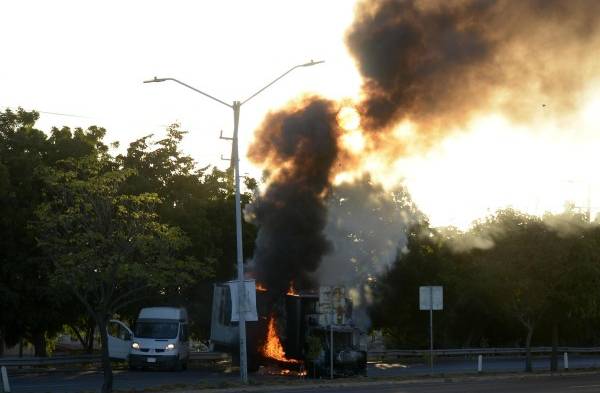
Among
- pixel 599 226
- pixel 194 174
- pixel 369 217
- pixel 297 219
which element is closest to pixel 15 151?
pixel 194 174

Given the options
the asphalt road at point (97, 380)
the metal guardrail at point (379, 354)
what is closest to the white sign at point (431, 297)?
the asphalt road at point (97, 380)

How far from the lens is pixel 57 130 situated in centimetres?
4156

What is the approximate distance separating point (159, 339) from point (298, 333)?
7.40m

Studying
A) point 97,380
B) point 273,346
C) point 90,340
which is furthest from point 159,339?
point 90,340

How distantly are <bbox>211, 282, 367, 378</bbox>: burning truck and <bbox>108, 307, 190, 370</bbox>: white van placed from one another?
2285 mm

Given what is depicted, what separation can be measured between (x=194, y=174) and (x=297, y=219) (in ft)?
27.5

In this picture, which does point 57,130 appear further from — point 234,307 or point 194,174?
point 234,307

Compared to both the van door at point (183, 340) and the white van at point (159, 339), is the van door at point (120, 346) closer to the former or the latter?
the white van at point (159, 339)

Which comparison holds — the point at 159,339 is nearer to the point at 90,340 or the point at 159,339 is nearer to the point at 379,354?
the point at 90,340

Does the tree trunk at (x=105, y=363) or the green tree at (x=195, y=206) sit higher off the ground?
the green tree at (x=195, y=206)

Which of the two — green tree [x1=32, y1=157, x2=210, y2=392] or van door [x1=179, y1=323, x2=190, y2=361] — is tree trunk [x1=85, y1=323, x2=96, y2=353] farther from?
green tree [x1=32, y1=157, x2=210, y2=392]

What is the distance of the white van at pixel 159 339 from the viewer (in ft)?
128

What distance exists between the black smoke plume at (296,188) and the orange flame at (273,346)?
1.57 meters

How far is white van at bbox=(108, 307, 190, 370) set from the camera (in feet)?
128
